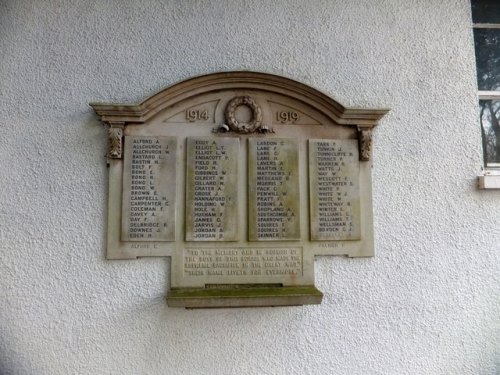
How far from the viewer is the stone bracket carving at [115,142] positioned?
2.66 metres

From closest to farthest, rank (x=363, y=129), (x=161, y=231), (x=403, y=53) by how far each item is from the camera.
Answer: (x=161, y=231)
(x=363, y=129)
(x=403, y=53)

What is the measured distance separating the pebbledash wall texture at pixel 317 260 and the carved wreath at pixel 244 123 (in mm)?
360

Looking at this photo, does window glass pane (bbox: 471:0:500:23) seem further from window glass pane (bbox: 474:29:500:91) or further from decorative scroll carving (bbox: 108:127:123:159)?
decorative scroll carving (bbox: 108:127:123:159)

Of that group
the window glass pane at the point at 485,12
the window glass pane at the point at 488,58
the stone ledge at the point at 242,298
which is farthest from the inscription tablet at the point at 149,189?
the window glass pane at the point at 485,12

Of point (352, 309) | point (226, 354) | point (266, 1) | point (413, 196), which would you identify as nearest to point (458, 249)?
point (413, 196)

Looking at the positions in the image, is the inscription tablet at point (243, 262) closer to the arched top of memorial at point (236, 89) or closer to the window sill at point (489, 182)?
the arched top of memorial at point (236, 89)

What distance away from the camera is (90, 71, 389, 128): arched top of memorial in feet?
8.73

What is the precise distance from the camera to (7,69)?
111 inches

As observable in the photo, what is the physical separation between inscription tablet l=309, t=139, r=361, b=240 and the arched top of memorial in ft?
0.82

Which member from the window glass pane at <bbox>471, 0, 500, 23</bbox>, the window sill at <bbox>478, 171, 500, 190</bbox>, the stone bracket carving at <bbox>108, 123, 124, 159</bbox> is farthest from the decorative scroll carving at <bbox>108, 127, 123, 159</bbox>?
the window glass pane at <bbox>471, 0, 500, 23</bbox>

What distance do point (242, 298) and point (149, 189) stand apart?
1.15 metres

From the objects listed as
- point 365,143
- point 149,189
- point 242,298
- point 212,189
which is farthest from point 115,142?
point 365,143

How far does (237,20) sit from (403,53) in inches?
62.5

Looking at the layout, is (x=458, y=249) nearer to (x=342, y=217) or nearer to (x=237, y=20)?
(x=342, y=217)
